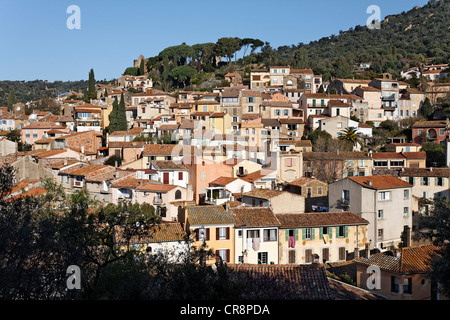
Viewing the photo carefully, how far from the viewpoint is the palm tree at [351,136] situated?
58.0 metres

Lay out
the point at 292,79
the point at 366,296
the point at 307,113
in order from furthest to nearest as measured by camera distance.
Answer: the point at 292,79 → the point at 307,113 → the point at 366,296

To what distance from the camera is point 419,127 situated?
198ft

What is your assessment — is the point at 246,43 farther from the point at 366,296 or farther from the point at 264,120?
the point at 366,296

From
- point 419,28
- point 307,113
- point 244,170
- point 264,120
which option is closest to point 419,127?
point 307,113

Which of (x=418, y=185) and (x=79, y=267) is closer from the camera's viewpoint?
(x=79, y=267)

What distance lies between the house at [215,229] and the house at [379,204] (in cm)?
1049

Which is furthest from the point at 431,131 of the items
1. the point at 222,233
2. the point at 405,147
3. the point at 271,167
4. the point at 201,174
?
the point at 222,233

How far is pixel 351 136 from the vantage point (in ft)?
190

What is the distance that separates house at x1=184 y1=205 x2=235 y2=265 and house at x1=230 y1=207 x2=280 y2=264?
1.27 ft

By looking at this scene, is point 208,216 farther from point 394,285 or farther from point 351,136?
point 351,136

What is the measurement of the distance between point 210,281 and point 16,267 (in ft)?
16.1

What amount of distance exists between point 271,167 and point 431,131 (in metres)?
24.6

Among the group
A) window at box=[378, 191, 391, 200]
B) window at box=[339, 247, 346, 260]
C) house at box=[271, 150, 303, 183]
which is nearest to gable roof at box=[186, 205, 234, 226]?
window at box=[339, 247, 346, 260]

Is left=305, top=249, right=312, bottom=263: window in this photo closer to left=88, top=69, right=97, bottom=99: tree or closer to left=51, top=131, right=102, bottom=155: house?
left=51, top=131, right=102, bottom=155: house
